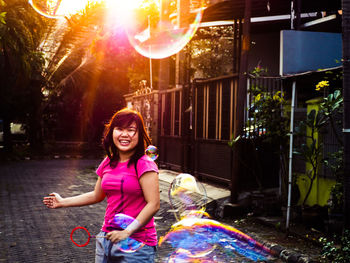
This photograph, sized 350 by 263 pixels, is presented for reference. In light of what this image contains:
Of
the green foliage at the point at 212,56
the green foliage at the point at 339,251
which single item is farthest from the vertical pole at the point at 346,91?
the green foliage at the point at 212,56

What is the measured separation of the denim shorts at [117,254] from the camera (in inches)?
111

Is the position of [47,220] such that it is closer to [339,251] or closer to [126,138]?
[339,251]

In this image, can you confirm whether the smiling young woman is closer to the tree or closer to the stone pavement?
the stone pavement

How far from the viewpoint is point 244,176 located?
10.2 metres

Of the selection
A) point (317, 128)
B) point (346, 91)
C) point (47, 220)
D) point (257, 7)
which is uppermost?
point (257, 7)

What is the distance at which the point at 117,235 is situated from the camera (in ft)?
8.91

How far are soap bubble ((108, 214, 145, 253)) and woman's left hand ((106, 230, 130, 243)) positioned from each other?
0.05 metres

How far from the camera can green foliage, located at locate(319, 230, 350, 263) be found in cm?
537

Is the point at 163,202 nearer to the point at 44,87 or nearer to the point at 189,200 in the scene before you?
the point at 189,200

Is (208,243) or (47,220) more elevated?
(208,243)

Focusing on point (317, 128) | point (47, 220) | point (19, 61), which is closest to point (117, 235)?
point (317, 128)

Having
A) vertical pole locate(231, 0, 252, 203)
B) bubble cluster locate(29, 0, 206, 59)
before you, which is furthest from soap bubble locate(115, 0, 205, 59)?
vertical pole locate(231, 0, 252, 203)

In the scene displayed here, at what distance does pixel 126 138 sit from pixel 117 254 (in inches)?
28.0

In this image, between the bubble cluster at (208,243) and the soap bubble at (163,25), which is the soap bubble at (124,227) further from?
the soap bubble at (163,25)
